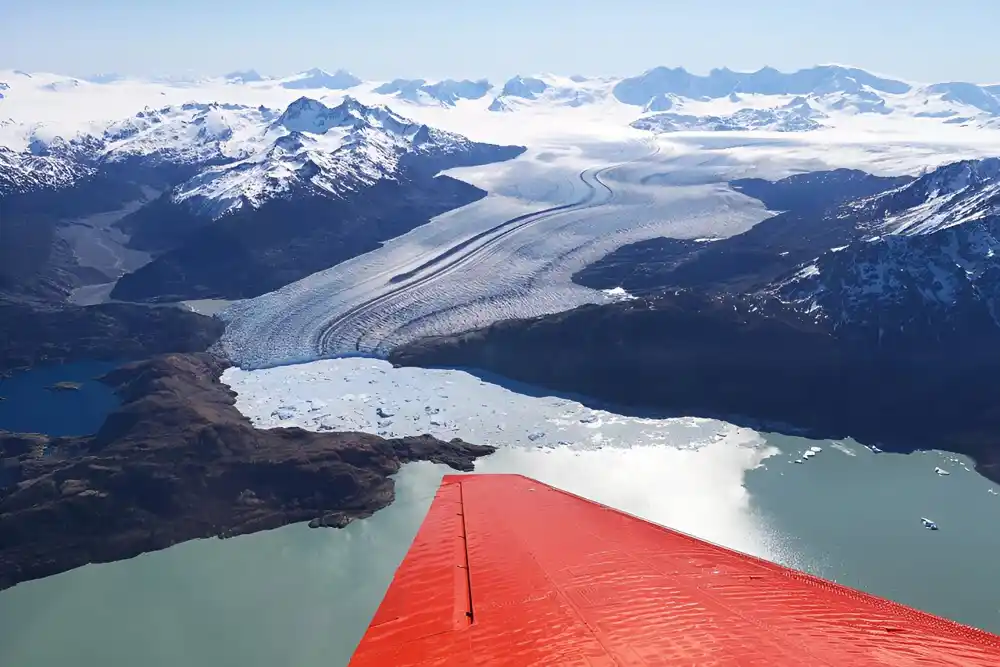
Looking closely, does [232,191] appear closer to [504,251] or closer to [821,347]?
[504,251]

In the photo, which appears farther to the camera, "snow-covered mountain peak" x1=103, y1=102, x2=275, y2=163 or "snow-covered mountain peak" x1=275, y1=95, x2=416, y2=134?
"snow-covered mountain peak" x1=275, y1=95, x2=416, y2=134

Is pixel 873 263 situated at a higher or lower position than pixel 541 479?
higher

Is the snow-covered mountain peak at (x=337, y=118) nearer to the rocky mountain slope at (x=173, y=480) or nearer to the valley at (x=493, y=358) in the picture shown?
the valley at (x=493, y=358)

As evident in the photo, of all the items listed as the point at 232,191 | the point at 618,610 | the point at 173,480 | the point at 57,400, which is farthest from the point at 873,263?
the point at 232,191

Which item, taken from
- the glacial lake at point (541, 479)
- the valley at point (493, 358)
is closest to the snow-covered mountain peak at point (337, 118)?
the valley at point (493, 358)

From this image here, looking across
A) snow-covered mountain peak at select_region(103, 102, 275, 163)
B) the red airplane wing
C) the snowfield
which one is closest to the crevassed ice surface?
the snowfield

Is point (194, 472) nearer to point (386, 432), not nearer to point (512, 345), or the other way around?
point (386, 432)

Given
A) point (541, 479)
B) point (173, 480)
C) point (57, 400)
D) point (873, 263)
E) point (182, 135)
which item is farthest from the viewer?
point (182, 135)

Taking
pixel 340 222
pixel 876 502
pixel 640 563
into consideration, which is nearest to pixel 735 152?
pixel 340 222

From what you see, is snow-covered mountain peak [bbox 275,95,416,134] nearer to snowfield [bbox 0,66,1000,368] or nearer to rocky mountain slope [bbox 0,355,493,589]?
snowfield [bbox 0,66,1000,368]
